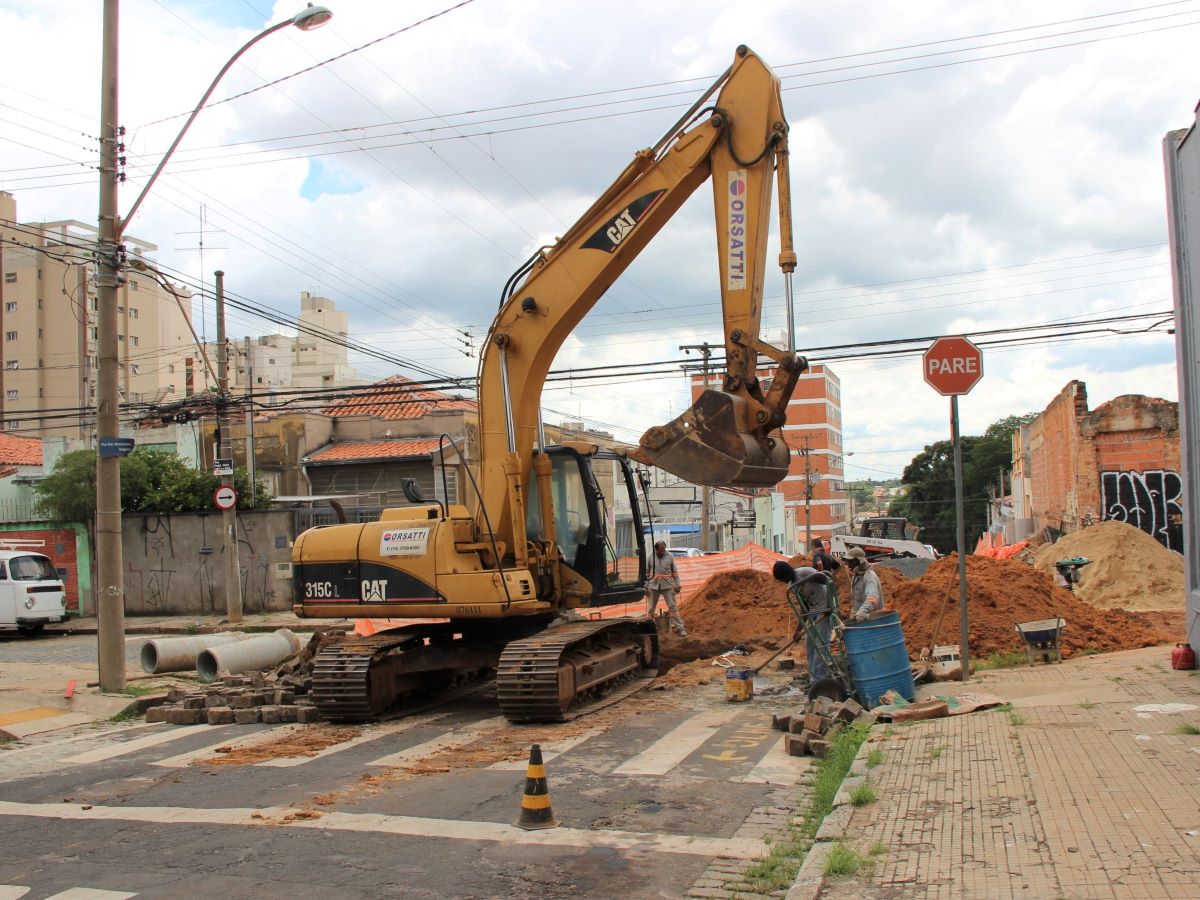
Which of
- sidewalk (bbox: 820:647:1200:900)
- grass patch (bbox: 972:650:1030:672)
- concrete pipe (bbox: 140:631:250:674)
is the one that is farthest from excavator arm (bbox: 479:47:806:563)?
concrete pipe (bbox: 140:631:250:674)

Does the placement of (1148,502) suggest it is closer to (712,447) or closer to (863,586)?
(863,586)

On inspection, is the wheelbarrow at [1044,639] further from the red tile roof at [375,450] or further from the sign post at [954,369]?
the red tile roof at [375,450]

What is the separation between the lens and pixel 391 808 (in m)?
7.12

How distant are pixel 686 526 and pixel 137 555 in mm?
33467

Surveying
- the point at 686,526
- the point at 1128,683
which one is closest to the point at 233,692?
the point at 1128,683

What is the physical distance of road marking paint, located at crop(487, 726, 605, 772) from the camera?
8328 mm

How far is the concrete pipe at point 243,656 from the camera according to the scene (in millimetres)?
14242

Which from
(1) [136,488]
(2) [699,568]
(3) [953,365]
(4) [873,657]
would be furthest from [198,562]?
(3) [953,365]

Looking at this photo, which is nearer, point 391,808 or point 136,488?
point 391,808

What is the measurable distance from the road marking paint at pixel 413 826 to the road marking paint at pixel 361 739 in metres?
1.50

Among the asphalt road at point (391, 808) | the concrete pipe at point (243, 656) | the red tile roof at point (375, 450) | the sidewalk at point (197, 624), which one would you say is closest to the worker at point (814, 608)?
the asphalt road at point (391, 808)

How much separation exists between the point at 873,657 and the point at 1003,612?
203 inches

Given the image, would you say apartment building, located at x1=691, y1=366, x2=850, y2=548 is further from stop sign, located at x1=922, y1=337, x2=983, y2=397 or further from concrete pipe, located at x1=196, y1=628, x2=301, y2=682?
stop sign, located at x1=922, y1=337, x2=983, y2=397

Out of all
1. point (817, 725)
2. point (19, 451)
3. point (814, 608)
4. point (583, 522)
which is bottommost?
point (817, 725)
